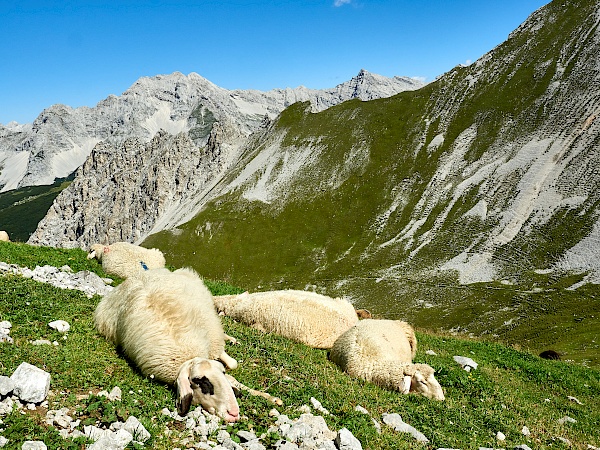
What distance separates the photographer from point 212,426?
753 centimetres

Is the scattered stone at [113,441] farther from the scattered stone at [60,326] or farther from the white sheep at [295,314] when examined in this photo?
the white sheep at [295,314]

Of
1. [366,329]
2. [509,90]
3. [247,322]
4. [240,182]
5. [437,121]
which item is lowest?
[247,322]

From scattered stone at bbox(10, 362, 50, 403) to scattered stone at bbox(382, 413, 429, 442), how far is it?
7.29m

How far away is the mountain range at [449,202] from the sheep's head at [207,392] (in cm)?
4935

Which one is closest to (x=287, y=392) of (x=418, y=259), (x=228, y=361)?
(x=228, y=361)

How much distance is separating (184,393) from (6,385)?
304cm

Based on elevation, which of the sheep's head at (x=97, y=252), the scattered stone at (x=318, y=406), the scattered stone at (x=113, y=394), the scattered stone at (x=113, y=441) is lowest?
the sheep's head at (x=97, y=252)

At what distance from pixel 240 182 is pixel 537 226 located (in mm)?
97892

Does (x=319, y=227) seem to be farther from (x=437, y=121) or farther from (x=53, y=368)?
(x=53, y=368)

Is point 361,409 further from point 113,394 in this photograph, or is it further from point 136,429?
point 113,394

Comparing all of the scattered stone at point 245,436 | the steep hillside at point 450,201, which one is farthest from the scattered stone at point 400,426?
the steep hillside at point 450,201

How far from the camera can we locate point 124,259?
21.5 m

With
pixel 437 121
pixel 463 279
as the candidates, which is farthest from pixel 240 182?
pixel 463 279

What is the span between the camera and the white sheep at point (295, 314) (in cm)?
1602
